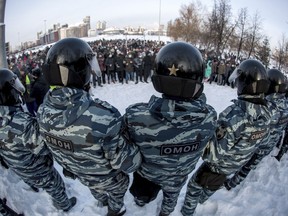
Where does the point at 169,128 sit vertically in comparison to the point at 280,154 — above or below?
above

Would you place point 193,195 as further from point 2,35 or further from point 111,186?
point 2,35

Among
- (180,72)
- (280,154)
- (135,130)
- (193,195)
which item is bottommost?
(280,154)

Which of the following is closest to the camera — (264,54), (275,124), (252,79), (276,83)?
(252,79)

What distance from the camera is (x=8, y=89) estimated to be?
9.13 feet

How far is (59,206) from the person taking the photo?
3438 mm

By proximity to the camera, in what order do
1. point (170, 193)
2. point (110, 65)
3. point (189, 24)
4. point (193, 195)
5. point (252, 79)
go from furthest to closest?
point (189, 24) → point (110, 65) → point (193, 195) → point (170, 193) → point (252, 79)

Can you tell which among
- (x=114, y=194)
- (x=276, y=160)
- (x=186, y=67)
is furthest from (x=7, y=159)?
(x=276, y=160)

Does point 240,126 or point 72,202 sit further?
point 72,202

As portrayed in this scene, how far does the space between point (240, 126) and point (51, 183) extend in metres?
2.41

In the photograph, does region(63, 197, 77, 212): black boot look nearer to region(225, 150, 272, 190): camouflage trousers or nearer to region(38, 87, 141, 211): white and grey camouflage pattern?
region(38, 87, 141, 211): white and grey camouflage pattern

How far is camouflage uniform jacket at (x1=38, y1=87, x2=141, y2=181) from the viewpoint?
6.75ft

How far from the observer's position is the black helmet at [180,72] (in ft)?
6.95

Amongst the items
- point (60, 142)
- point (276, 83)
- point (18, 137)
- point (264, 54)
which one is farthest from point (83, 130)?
point (264, 54)

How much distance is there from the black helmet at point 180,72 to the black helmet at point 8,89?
1.67 metres
